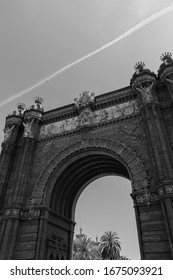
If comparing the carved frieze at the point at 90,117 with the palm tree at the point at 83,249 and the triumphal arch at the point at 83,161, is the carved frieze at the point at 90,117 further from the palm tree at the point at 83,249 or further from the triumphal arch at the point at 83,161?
the palm tree at the point at 83,249

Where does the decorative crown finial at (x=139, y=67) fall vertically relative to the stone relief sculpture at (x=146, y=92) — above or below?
above

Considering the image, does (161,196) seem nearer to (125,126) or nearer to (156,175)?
(156,175)

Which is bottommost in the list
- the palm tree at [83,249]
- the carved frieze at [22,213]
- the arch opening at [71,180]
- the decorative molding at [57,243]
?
the decorative molding at [57,243]

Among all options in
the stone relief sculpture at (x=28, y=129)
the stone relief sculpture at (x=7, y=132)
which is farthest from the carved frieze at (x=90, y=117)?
the stone relief sculpture at (x=7, y=132)

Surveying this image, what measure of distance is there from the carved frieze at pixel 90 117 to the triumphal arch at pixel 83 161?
8cm

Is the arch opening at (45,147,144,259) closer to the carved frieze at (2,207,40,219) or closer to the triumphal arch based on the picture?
the triumphal arch

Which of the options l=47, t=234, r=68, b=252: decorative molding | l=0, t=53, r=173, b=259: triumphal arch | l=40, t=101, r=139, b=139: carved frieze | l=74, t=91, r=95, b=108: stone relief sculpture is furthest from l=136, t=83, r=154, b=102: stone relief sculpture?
l=47, t=234, r=68, b=252: decorative molding

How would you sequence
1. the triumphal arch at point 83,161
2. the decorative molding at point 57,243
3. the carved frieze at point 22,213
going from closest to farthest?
the triumphal arch at point 83,161 → the carved frieze at point 22,213 → the decorative molding at point 57,243

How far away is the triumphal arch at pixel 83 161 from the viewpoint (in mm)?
11258

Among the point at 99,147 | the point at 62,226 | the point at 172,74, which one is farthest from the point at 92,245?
the point at 172,74

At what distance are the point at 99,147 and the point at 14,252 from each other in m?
8.39

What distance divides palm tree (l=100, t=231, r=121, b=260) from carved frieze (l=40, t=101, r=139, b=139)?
36.1 m

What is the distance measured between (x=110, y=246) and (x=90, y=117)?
3823 centimetres

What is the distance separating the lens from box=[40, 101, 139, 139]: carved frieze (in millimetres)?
15709
